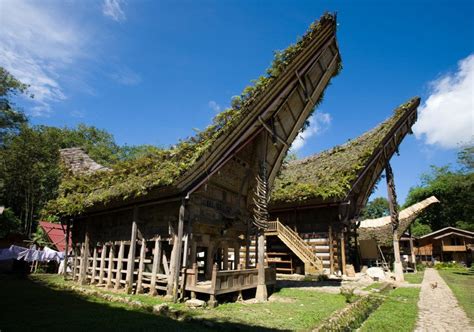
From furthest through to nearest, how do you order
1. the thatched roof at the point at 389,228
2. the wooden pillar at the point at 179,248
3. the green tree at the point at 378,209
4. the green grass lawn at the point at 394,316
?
the green tree at the point at 378,209 < the thatched roof at the point at 389,228 < the wooden pillar at the point at 179,248 < the green grass lawn at the point at 394,316

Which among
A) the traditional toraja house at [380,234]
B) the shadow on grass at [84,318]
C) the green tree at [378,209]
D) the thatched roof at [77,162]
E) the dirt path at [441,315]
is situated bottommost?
the dirt path at [441,315]

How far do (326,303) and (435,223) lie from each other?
60.2 m

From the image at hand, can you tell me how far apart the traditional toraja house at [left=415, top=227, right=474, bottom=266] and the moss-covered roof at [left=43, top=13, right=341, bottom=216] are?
4125cm

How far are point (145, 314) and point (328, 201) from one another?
13658mm

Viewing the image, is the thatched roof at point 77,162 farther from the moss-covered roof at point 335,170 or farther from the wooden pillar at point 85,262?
the moss-covered roof at point 335,170

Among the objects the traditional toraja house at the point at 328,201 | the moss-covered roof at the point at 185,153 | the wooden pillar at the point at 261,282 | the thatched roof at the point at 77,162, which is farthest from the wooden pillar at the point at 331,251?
the thatched roof at the point at 77,162

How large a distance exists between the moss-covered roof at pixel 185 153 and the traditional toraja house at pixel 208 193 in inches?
1.5

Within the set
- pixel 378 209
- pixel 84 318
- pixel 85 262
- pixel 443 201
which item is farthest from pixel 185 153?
pixel 378 209

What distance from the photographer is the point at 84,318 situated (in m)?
7.02

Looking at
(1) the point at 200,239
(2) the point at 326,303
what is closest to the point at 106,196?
(1) the point at 200,239

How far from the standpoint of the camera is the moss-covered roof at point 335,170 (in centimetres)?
→ 1817

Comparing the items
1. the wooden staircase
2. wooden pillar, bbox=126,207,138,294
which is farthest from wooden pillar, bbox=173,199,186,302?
the wooden staircase

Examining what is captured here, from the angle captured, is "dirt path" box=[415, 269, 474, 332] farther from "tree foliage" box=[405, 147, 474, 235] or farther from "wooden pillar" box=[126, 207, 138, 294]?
"tree foliage" box=[405, 147, 474, 235]

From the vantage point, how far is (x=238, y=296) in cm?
995
